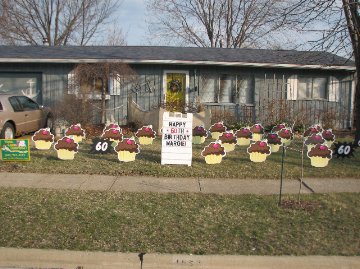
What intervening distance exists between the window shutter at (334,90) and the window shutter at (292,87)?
149 centimetres

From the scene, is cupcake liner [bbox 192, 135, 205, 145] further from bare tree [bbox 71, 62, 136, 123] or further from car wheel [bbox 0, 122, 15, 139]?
car wheel [bbox 0, 122, 15, 139]

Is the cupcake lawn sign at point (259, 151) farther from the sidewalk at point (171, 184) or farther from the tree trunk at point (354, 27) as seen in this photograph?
the tree trunk at point (354, 27)

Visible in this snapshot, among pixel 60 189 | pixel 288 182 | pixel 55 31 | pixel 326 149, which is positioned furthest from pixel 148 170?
pixel 55 31

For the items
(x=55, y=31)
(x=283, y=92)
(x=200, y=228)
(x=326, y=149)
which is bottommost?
(x=200, y=228)

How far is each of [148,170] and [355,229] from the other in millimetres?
4131

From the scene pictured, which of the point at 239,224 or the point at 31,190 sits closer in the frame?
the point at 239,224

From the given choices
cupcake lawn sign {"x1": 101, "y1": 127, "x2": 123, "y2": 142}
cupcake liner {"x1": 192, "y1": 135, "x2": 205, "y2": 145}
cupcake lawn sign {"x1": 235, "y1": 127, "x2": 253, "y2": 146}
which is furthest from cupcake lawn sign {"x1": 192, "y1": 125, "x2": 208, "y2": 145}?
cupcake lawn sign {"x1": 101, "y1": 127, "x2": 123, "y2": 142}

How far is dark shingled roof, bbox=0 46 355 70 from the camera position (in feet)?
50.8


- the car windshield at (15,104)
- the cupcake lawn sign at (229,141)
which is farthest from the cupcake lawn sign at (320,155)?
the car windshield at (15,104)

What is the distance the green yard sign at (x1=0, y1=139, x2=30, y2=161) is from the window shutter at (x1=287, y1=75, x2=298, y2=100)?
449 inches

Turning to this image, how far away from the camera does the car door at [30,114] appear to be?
12438 mm

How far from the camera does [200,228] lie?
5027 mm

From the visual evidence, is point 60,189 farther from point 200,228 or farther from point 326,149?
point 326,149

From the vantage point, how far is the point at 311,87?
16.9m
